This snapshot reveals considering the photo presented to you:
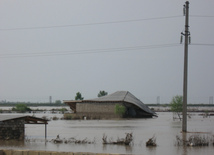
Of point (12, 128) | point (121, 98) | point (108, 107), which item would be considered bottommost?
point (108, 107)

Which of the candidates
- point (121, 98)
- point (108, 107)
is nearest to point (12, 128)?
point (108, 107)

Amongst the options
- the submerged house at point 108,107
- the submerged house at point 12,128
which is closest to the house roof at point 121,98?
the submerged house at point 108,107

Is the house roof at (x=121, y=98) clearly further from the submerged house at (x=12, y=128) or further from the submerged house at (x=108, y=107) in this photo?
the submerged house at (x=12, y=128)

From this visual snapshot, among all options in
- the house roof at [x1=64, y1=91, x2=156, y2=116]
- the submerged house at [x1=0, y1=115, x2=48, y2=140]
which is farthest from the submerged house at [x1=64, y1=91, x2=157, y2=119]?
the submerged house at [x1=0, y1=115, x2=48, y2=140]

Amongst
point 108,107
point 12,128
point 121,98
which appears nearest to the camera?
point 12,128

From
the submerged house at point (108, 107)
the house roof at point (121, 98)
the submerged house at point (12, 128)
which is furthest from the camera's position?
the house roof at point (121, 98)

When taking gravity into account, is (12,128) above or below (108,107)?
above

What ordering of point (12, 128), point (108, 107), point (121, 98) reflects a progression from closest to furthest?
1. point (12, 128)
2. point (108, 107)
3. point (121, 98)

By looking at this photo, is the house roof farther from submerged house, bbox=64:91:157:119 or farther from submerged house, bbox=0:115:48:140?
submerged house, bbox=0:115:48:140

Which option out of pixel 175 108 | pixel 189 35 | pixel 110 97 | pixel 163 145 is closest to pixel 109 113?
pixel 110 97

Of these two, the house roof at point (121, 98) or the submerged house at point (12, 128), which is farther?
the house roof at point (121, 98)

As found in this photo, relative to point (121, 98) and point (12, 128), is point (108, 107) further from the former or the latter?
point (12, 128)

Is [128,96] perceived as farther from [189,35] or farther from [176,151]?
[176,151]

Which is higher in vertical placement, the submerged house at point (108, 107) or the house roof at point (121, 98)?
the house roof at point (121, 98)
